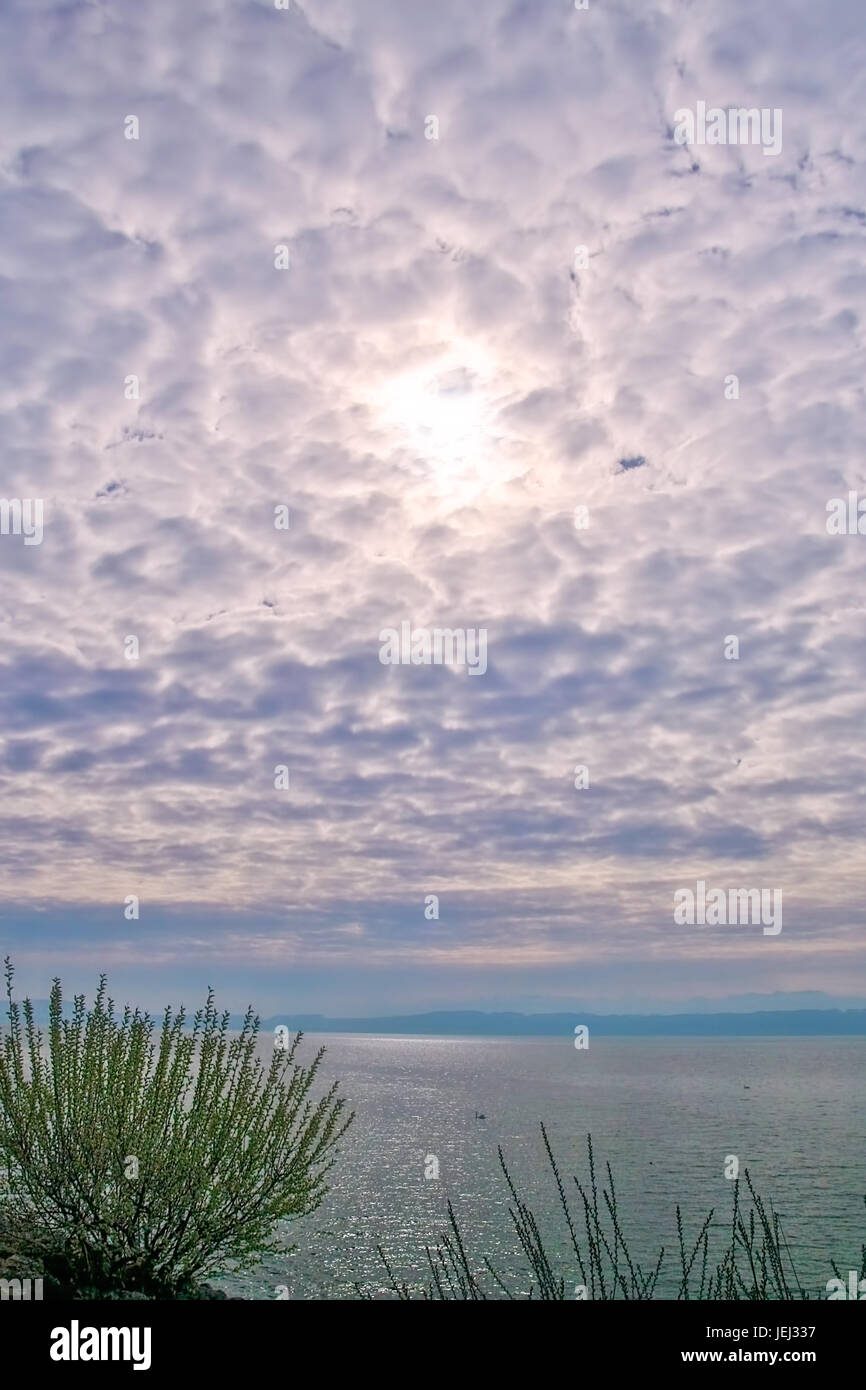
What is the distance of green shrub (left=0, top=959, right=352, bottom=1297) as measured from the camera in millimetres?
17062

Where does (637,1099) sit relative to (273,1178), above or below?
below

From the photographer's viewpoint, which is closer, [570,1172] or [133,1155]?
[133,1155]

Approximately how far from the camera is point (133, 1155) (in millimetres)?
17328

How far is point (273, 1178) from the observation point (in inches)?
730

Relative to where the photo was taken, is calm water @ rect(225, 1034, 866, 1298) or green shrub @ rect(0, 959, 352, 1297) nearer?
green shrub @ rect(0, 959, 352, 1297)

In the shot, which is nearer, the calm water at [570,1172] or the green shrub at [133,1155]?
the green shrub at [133,1155]

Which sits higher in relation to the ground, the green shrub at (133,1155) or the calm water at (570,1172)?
the green shrub at (133,1155)

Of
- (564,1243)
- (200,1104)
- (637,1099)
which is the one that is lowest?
(637,1099)

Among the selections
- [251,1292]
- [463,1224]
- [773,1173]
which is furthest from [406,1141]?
[251,1292]

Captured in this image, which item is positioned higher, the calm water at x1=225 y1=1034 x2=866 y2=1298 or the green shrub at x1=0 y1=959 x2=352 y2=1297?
the green shrub at x1=0 y1=959 x2=352 y2=1297

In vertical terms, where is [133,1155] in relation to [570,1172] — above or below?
above

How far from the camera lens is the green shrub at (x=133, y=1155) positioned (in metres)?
17.1

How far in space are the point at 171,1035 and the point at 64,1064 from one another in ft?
6.89
